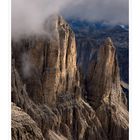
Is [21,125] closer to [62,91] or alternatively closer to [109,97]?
[62,91]

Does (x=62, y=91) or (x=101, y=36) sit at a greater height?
(x=101, y=36)

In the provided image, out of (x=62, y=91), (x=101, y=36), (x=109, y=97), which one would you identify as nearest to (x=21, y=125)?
(x=62, y=91)

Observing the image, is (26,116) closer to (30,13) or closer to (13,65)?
(13,65)

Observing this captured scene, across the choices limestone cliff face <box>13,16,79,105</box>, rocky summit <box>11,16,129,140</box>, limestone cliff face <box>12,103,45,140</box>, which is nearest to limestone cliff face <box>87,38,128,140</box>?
rocky summit <box>11,16,129,140</box>

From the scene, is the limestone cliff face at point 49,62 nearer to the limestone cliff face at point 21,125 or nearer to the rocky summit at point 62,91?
the rocky summit at point 62,91

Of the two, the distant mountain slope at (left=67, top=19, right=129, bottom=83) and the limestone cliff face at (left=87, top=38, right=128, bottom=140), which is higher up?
the distant mountain slope at (left=67, top=19, right=129, bottom=83)

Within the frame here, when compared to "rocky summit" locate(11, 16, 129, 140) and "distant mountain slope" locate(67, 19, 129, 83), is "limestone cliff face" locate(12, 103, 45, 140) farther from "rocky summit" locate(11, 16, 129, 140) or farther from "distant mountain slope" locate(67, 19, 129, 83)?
"distant mountain slope" locate(67, 19, 129, 83)

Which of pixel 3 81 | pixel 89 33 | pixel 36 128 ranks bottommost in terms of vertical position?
pixel 36 128
